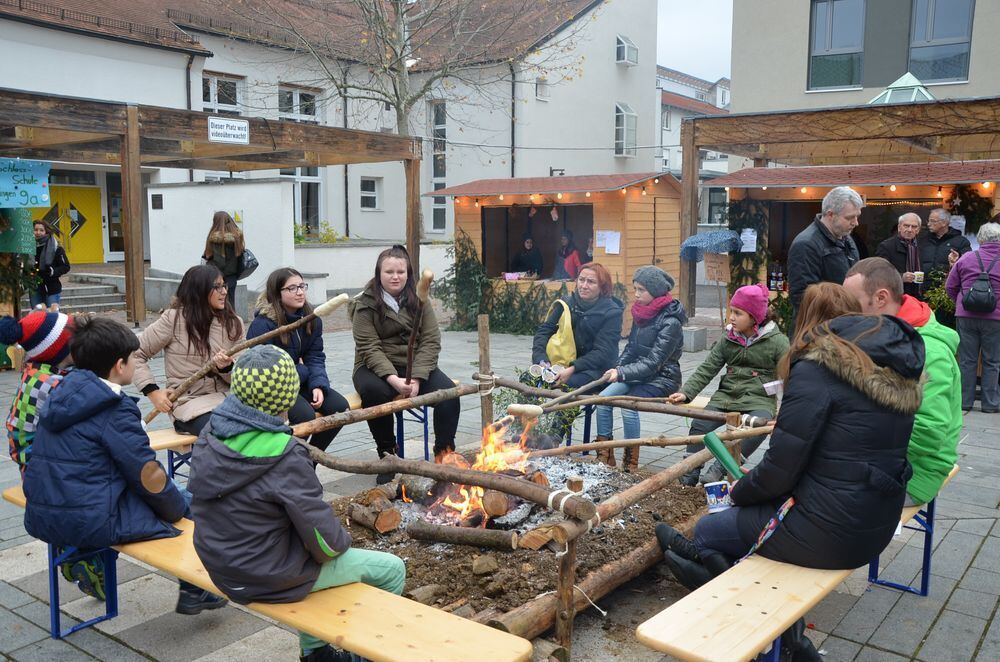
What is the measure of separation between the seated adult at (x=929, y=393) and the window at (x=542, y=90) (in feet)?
73.3

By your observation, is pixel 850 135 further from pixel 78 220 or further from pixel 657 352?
pixel 78 220

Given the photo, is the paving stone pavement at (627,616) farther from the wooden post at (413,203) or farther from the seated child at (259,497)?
the wooden post at (413,203)

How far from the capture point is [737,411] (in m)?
5.50

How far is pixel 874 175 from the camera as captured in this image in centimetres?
1202

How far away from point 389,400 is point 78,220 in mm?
19168

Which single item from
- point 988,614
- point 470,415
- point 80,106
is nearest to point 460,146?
point 80,106

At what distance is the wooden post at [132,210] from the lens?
399 inches

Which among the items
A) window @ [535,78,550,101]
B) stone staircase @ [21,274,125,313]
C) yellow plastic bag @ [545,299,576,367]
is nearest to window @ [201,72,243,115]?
stone staircase @ [21,274,125,313]

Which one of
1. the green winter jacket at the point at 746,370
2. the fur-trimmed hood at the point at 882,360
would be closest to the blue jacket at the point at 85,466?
the fur-trimmed hood at the point at 882,360

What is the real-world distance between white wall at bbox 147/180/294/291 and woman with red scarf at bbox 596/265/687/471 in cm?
1161

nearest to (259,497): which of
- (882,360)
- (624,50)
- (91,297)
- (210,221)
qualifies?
(882,360)

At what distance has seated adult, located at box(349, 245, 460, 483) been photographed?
5.96 metres

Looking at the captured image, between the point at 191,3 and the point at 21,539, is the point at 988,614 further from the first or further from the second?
the point at 191,3

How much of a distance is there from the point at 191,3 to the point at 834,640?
2477 cm
